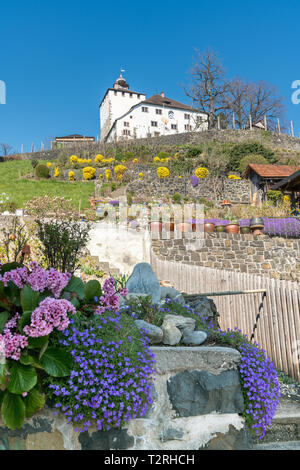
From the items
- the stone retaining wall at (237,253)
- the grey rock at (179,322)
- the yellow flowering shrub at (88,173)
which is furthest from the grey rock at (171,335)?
the yellow flowering shrub at (88,173)

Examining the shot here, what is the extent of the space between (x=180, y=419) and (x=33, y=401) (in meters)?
1.04

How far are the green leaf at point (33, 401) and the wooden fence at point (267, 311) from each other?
12.0 ft

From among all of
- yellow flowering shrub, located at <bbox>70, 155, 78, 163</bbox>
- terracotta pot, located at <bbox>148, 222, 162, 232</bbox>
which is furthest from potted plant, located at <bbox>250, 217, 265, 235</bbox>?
yellow flowering shrub, located at <bbox>70, 155, 78, 163</bbox>

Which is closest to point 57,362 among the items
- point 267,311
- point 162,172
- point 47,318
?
point 47,318

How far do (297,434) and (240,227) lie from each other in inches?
350

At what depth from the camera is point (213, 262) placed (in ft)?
36.1

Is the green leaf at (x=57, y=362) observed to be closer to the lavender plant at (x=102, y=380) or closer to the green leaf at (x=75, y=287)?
the lavender plant at (x=102, y=380)

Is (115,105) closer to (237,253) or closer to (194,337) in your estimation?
(237,253)

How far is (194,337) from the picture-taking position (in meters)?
3.07

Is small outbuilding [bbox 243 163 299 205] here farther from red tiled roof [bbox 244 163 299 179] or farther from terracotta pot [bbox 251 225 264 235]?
terracotta pot [bbox 251 225 264 235]

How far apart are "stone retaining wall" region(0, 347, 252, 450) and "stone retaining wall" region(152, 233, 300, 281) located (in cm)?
824

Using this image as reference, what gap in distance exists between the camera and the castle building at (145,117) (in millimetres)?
42781
